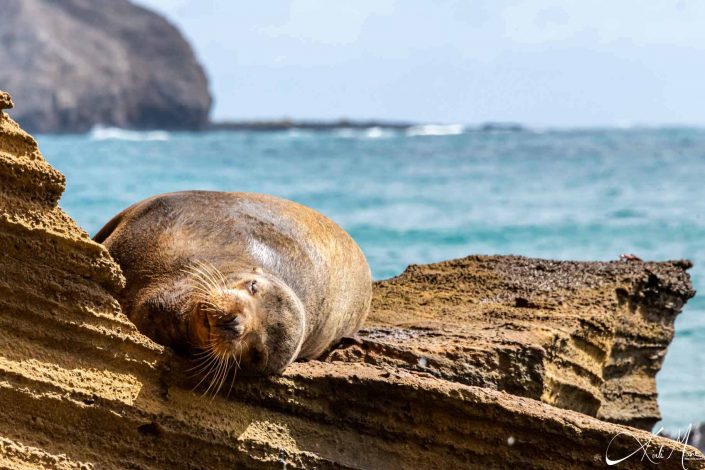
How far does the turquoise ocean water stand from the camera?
16.1 metres

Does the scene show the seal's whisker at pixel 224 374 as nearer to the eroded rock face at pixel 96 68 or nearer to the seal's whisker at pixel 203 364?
the seal's whisker at pixel 203 364

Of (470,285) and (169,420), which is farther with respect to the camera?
(470,285)

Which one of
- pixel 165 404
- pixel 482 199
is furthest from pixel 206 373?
pixel 482 199

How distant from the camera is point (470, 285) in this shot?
6172 millimetres

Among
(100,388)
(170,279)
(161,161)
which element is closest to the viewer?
(100,388)

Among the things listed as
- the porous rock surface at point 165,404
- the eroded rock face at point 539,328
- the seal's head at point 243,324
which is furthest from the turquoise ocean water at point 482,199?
the seal's head at point 243,324

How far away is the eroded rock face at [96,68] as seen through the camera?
241ft

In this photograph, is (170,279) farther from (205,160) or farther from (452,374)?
(205,160)

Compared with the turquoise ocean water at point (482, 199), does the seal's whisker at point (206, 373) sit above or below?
below

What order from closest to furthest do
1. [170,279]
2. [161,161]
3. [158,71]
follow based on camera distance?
[170,279] → [161,161] → [158,71]

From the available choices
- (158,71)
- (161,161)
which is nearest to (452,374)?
(161,161)

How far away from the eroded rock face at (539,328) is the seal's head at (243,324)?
0.83 m

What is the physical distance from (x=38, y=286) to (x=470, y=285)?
3.11 metres

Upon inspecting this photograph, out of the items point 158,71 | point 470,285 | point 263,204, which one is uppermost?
point 158,71
